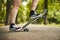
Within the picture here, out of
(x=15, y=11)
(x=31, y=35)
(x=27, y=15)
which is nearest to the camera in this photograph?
(x=31, y=35)

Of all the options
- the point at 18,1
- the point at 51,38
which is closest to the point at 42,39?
the point at 51,38

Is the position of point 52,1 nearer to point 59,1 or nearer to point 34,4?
point 59,1

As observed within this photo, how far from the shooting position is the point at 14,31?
2.98 metres

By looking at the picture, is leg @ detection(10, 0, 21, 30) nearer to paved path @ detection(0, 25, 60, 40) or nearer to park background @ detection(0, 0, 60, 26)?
paved path @ detection(0, 25, 60, 40)

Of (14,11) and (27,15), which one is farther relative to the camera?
(27,15)

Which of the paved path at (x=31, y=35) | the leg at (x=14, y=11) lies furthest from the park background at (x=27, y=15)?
the paved path at (x=31, y=35)

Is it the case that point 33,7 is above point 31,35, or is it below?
above

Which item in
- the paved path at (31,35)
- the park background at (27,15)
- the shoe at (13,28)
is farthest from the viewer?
the park background at (27,15)

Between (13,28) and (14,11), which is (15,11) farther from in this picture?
(13,28)

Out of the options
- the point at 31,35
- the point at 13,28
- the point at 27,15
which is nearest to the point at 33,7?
the point at 13,28

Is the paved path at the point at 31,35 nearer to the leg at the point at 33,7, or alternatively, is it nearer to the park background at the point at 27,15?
the leg at the point at 33,7

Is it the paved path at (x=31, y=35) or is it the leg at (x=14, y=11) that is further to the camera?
the leg at (x=14, y=11)

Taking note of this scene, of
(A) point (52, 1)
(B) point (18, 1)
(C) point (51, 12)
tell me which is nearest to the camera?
(B) point (18, 1)

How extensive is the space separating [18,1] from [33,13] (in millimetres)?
283
